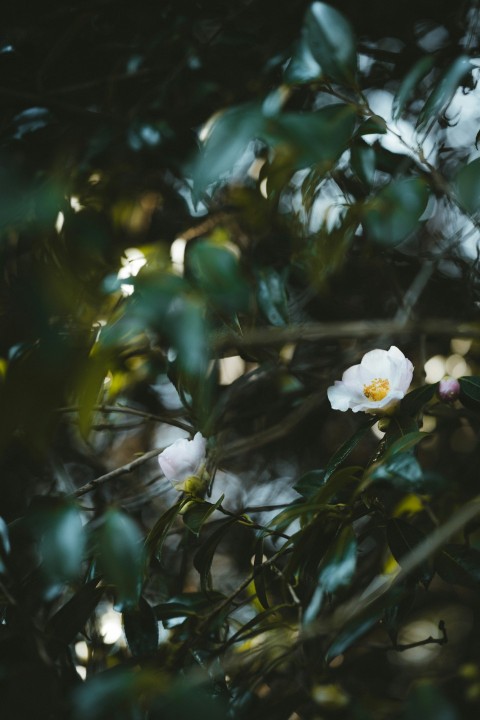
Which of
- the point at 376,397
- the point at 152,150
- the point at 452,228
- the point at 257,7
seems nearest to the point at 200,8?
the point at 257,7

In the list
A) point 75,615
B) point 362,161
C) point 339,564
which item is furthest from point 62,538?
point 362,161

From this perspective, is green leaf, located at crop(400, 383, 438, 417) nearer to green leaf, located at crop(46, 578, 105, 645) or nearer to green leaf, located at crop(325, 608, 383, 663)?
green leaf, located at crop(325, 608, 383, 663)

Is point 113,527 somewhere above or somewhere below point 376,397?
above

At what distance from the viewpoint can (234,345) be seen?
0.74 metres

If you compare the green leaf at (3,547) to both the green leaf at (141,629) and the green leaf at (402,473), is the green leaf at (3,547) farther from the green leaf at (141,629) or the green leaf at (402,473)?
the green leaf at (402,473)

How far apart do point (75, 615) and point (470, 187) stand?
62 cm

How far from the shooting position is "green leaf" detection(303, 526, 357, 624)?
52 cm

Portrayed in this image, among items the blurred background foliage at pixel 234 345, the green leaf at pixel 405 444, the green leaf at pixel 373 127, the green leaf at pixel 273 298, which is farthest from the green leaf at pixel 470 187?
the green leaf at pixel 273 298

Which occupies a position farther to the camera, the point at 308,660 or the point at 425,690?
the point at 308,660

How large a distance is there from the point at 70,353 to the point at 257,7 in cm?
90

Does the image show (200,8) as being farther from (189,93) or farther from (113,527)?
(113,527)

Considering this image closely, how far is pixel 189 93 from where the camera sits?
3.39 feet

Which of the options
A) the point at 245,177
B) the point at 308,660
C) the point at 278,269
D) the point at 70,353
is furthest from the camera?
the point at 245,177

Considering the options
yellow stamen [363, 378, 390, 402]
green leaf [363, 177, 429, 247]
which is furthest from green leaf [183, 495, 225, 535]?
green leaf [363, 177, 429, 247]
